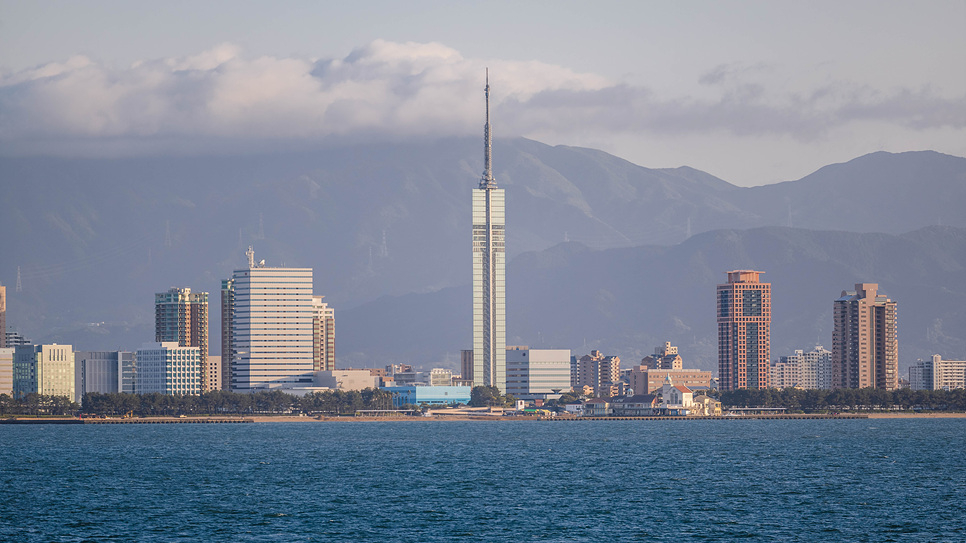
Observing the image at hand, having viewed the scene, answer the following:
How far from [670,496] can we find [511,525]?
94.8 ft

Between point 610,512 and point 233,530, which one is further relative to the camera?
point 610,512

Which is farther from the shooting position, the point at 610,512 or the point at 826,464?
the point at 826,464

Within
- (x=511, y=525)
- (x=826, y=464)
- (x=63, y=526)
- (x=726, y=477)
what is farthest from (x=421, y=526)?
(x=826, y=464)

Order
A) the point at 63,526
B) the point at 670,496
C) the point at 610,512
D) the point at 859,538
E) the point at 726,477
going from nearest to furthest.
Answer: the point at 859,538, the point at 63,526, the point at 610,512, the point at 670,496, the point at 726,477

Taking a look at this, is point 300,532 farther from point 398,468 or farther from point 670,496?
point 398,468

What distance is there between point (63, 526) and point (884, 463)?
114794 millimetres

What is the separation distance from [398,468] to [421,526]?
2616 inches

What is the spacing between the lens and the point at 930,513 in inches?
5138

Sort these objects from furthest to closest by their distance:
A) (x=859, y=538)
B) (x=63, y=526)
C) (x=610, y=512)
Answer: (x=610, y=512) → (x=63, y=526) → (x=859, y=538)

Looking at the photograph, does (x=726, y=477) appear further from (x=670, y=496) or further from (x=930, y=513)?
(x=930, y=513)

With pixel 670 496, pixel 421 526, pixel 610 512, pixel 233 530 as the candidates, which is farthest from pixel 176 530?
pixel 670 496

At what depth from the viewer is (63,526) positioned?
408ft

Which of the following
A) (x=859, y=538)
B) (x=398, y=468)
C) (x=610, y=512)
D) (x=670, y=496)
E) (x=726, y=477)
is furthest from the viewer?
(x=398, y=468)

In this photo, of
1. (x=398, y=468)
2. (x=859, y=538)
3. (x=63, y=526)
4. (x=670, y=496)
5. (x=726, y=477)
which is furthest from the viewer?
(x=398, y=468)
